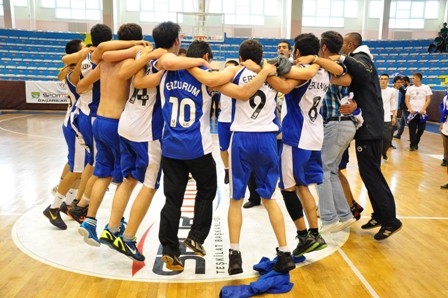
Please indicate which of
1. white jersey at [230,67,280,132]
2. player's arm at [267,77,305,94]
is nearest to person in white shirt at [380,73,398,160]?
player's arm at [267,77,305,94]

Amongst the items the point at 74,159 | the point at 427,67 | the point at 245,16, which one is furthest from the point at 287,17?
the point at 74,159

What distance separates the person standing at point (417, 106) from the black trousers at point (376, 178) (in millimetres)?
7055

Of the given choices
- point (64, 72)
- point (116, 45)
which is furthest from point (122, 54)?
point (64, 72)

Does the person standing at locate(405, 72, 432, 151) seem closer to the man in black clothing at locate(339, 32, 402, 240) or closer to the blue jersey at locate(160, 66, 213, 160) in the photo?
the man in black clothing at locate(339, 32, 402, 240)

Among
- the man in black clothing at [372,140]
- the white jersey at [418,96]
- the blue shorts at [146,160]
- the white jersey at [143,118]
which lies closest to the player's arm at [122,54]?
the white jersey at [143,118]

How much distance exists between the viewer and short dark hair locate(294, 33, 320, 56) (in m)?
3.80

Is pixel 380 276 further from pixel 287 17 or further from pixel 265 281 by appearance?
pixel 287 17

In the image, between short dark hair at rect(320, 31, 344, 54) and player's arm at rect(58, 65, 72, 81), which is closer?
short dark hair at rect(320, 31, 344, 54)

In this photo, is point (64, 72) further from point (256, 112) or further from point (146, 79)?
point (256, 112)

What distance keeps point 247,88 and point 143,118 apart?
983 mm

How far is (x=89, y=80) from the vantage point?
4.16m

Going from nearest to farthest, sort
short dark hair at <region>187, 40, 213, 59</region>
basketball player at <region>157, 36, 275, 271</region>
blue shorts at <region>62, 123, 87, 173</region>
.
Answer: basketball player at <region>157, 36, 275, 271</region>
short dark hair at <region>187, 40, 213, 59</region>
blue shorts at <region>62, 123, 87, 173</region>

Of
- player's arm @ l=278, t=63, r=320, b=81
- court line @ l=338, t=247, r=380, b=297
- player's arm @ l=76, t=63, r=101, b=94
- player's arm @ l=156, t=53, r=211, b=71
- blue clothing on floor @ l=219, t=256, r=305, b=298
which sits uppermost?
player's arm @ l=156, t=53, r=211, b=71

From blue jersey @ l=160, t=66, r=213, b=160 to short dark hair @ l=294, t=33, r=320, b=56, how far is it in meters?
1.02
